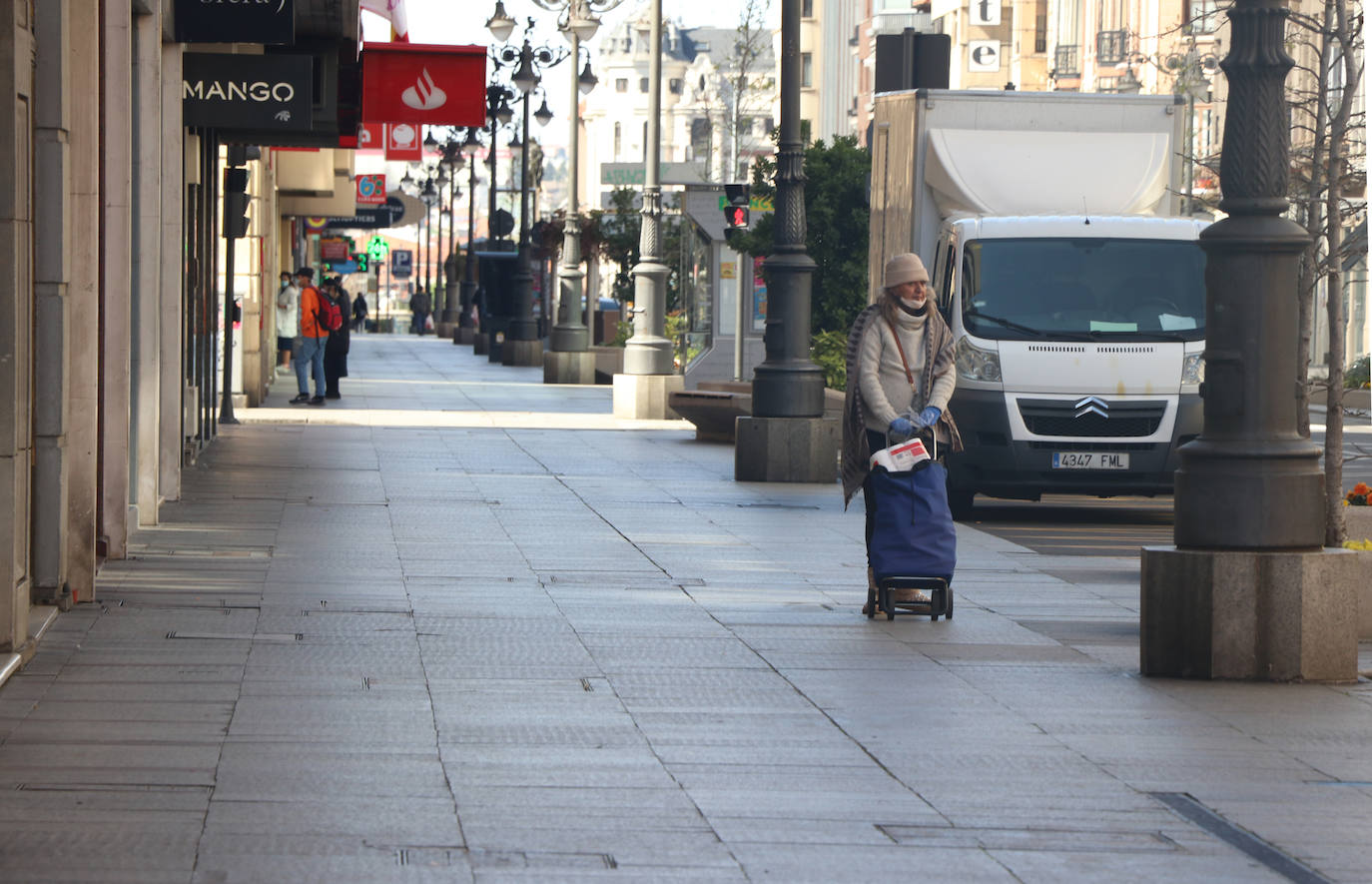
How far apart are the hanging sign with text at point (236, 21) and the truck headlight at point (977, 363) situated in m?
5.16

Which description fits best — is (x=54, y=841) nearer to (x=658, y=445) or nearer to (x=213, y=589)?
(x=213, y=589)

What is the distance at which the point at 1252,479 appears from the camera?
8.55 m

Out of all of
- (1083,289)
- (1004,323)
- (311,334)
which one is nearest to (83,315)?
(1004,323)

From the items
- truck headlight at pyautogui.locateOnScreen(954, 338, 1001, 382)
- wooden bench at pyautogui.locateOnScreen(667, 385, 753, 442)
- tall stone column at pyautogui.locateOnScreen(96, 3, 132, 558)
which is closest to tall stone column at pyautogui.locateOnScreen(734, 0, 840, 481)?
truck headlight at pyautogui.locateOnScreen(954, 338, 1001, 382)

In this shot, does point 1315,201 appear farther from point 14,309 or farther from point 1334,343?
point 14,309

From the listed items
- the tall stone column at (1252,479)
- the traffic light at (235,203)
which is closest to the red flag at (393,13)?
the traffic light at (235,203)

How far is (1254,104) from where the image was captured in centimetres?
863

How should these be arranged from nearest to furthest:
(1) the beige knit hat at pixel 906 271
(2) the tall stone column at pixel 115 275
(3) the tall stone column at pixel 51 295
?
(3) the tall stone column at pixel 51 295 → (1) the beige knit hat at pixel 906 271 → (2) the tall stone column at pixel 115 275

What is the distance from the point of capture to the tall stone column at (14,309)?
322 inches

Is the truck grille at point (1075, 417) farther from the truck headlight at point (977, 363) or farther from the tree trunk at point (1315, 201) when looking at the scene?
the tree trunk at point (1315, 201)

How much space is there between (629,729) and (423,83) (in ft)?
39.0

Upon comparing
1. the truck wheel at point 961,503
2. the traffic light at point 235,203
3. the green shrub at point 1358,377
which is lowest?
the truck wheel at point 961,503

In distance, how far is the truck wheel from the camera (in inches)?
648

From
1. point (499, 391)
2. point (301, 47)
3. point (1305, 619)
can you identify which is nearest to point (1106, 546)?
point (1305, 619)
